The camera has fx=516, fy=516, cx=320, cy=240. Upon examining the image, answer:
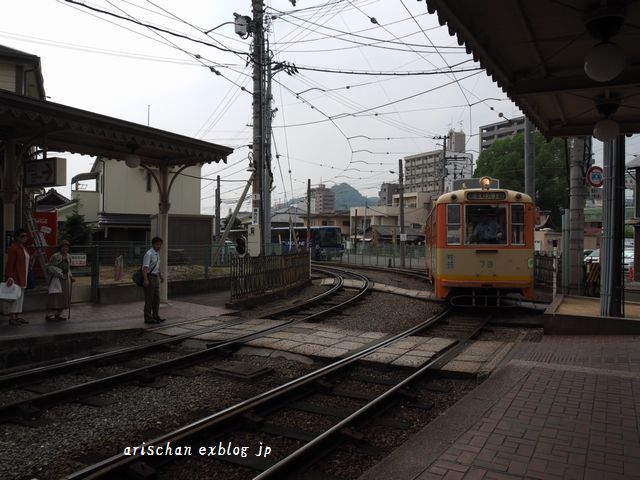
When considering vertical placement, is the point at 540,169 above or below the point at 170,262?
above

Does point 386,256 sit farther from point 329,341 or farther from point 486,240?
point 329,341

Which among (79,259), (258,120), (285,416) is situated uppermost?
(258,120)

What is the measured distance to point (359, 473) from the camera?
13.4 ft

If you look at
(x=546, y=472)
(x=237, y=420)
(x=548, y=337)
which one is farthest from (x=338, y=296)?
(x=546, y=472)

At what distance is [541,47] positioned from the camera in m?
5.09

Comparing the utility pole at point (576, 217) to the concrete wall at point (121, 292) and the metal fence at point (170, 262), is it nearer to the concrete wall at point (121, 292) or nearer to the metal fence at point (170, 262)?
the concrete wall at point (121, 292)

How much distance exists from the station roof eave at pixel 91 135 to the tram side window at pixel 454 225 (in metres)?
5.53

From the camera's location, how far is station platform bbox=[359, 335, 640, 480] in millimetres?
3773

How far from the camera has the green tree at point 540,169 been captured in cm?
5631

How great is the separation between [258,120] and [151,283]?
8484 mm

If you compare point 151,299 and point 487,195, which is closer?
point 151,299

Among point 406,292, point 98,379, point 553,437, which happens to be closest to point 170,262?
point 406,292

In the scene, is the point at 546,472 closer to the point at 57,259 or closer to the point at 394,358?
the point at 394,358

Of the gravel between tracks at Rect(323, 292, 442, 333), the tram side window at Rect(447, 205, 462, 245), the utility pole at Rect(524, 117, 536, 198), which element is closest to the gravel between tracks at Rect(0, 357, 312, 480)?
the gravel between tracks at Rect(323, 292, 442, 333)
